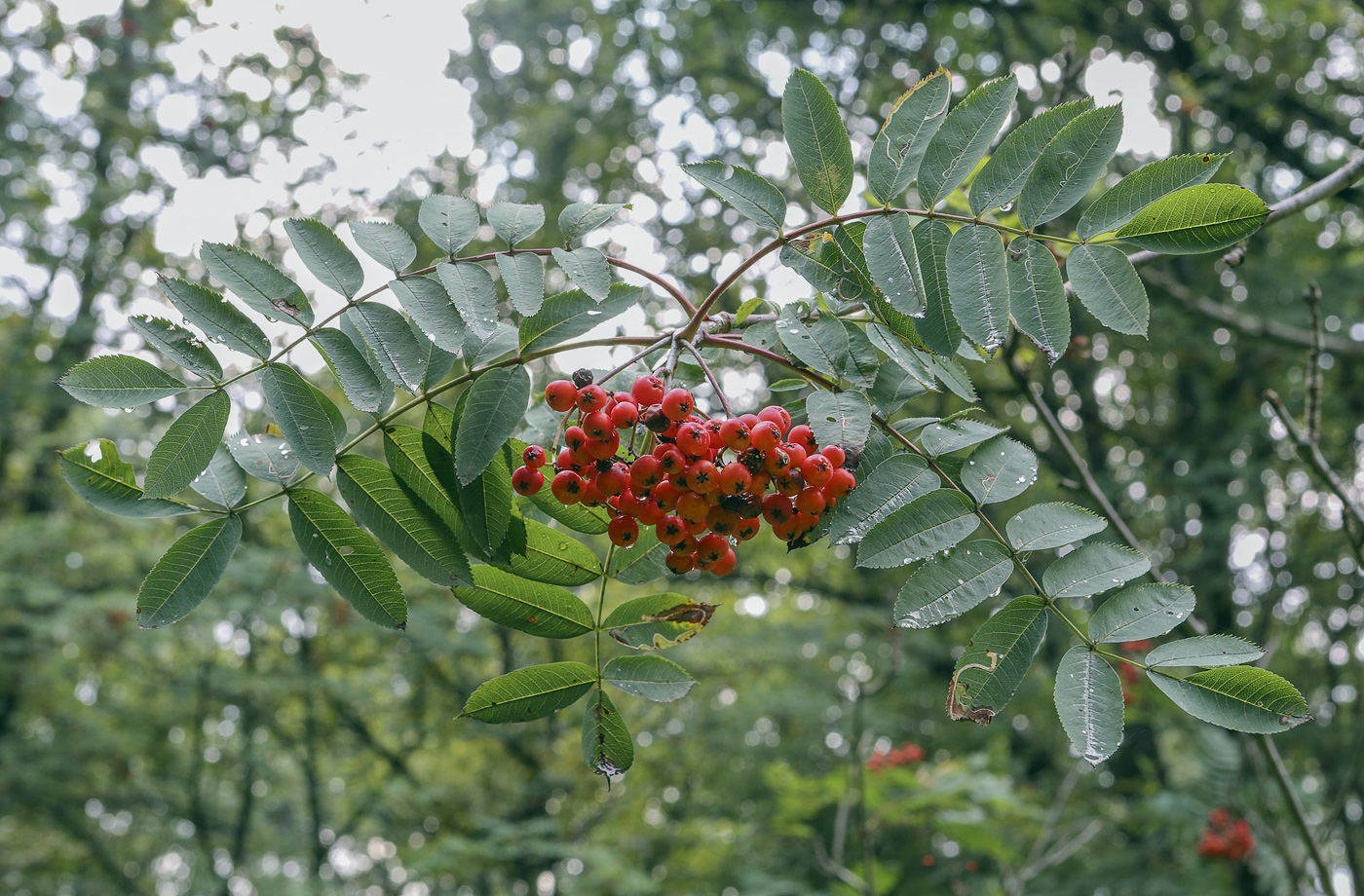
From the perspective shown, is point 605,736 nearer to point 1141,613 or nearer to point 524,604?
point 524,604

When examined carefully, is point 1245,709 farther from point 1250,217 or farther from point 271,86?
A: point 271,86

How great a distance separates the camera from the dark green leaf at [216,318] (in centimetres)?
150

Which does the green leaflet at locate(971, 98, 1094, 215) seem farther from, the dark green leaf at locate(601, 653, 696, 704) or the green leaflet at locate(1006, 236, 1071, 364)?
the dark green leaf at locate(601, 653, 696, 704)

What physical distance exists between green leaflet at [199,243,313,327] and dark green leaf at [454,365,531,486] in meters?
0.36

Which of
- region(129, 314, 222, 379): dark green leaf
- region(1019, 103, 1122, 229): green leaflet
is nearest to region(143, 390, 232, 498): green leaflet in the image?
region(129, 314, 222, 379): dark green leaf

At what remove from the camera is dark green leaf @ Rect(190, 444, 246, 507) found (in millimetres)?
1609

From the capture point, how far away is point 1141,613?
1.46 m

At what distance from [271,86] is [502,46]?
2.37 meters

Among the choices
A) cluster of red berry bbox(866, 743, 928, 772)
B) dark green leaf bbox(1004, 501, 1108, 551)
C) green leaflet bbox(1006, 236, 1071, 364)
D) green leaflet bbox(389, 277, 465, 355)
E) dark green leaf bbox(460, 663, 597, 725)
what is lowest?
cluster of red berry bbox(866, 743, 928, 772)

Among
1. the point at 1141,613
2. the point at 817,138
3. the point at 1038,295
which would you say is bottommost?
the point at 1141,613

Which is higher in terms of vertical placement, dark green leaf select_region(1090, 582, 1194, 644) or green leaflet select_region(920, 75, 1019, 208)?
green leaflet select_region(920, 75, 1019, 208)

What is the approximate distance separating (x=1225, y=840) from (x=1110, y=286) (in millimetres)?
5814

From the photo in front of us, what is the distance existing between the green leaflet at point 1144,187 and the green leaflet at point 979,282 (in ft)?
0.57

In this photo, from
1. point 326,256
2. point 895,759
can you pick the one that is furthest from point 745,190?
point 895,759
